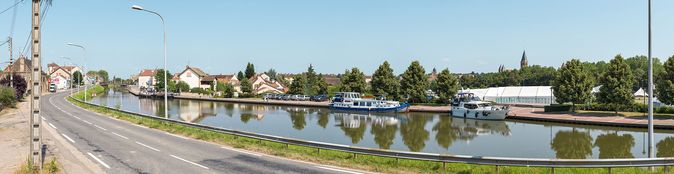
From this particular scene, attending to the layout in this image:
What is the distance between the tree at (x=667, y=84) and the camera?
49.0m

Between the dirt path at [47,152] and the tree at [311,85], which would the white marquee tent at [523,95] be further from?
the dirt path at [47,152]

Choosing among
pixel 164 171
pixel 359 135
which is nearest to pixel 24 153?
pixel 164 171

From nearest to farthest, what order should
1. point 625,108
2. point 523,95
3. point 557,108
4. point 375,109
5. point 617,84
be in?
point 617,84 → point 625,108 → point 557,108 → point 375,109 → point 523,95

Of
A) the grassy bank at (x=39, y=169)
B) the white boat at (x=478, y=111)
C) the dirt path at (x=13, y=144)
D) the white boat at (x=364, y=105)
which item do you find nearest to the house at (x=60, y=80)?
the white boat at (x=364, y=105)

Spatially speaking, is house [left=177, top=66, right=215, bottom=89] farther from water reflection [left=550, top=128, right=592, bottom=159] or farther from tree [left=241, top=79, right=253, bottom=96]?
water reflection [left=550, top=128, right=592, bottom=159]

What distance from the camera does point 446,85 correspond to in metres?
77.9

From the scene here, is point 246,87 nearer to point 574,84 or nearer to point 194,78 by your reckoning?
point 194,78

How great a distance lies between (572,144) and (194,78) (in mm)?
154287

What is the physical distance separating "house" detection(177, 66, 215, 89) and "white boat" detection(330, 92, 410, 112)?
96274mm

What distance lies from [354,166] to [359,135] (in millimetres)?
24098

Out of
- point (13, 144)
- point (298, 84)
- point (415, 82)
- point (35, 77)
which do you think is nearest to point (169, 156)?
point (35, 77)

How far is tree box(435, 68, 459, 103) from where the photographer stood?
77619mm

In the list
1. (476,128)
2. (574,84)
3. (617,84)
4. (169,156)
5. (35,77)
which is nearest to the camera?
(35,77)

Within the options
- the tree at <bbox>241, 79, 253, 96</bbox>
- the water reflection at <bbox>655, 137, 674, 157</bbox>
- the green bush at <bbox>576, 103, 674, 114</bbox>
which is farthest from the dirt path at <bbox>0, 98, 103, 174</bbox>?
the tree at <bbox>241, 79, 253, 96</bbox>
